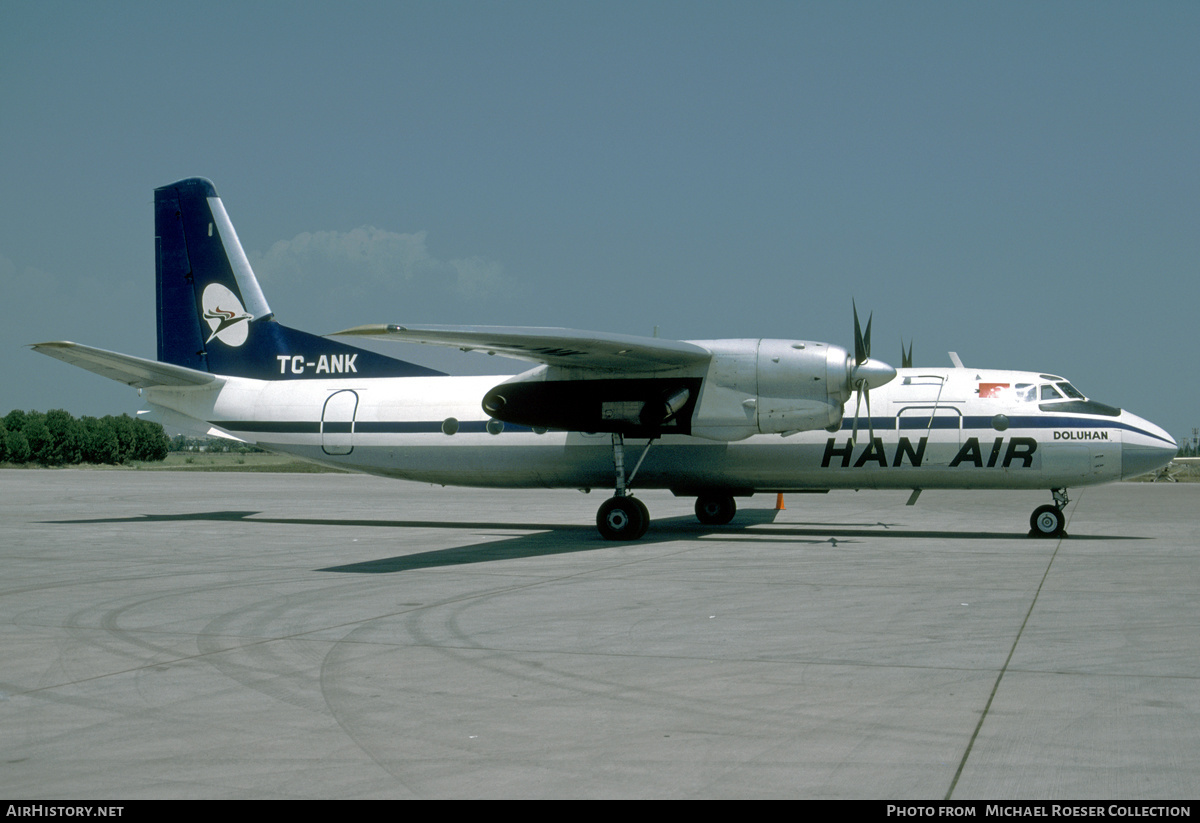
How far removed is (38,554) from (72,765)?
13558mm

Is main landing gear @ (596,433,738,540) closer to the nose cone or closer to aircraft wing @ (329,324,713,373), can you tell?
aircraft wing @ (329,324,713,373)

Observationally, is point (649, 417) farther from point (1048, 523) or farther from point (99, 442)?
point (99, 442)

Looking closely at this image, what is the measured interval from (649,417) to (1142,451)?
942 centimetres

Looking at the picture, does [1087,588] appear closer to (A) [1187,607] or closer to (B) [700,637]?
(A) [1187,607]

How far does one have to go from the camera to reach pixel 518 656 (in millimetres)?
8875

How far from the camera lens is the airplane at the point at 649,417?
19.2 metres

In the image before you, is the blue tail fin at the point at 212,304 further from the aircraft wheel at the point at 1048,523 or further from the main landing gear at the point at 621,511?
the aircraft wheel at the point at 1048,523

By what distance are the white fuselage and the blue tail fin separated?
0.77 meters

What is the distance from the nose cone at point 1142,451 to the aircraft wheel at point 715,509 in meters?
8.40

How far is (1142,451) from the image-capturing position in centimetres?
1942

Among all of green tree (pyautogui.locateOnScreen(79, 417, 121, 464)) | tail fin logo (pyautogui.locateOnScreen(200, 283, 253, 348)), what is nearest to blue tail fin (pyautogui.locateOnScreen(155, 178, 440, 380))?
tail fin logo (pyautogui.locateOnScreen(200, 283, 253, 348))

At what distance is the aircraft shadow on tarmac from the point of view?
16906mm

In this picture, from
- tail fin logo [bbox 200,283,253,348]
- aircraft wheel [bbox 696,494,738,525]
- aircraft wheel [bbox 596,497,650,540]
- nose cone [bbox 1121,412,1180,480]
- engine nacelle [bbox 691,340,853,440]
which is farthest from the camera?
tail fin logo [bbox 200,283,253,348]

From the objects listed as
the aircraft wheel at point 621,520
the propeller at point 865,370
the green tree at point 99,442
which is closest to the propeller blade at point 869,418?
the propeller at point 865,370
